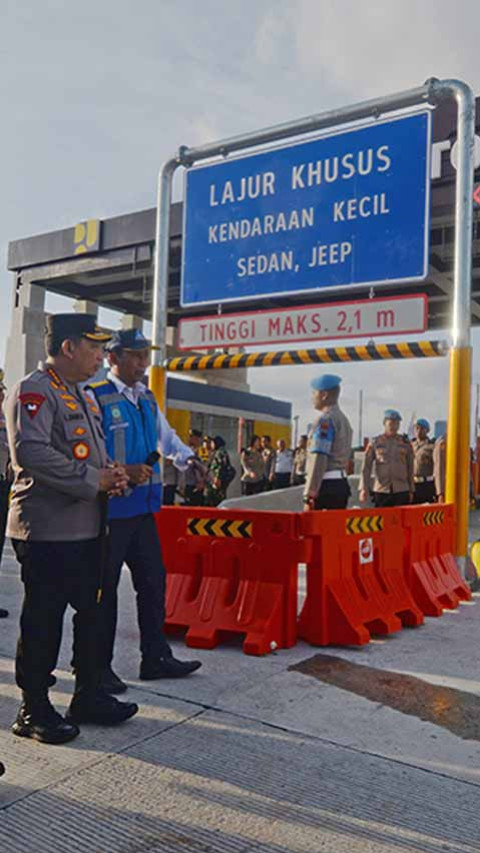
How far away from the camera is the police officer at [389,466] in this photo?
29.1ft

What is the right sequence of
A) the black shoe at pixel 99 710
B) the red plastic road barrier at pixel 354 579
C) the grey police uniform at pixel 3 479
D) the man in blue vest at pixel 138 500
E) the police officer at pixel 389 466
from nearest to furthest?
the black shoe at pixel 99 710, the man in blue vest at pixel 138 500, the red plastic road barrier at pixel 354 579, the grey police uniform at pixel 3 479, the police officer at pixel 389 466

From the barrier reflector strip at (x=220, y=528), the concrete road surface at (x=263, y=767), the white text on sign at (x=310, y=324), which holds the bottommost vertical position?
the concrete road surface at (x=263, y=767)

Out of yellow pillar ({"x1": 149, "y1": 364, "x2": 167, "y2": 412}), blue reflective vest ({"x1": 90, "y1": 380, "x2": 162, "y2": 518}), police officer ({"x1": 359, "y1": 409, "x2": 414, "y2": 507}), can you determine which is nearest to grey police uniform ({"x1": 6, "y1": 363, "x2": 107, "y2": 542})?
blue reflective vest ({"x1": 90, "y1": 380, "x2": 162, "y2": 518})

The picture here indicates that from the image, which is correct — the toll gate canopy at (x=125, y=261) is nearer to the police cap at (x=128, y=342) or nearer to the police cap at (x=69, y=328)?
the police cap at (x=128, y=342)

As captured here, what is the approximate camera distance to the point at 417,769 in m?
2.85

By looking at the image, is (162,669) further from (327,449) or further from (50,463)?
(327,449)

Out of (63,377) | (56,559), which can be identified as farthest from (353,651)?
(63,377)

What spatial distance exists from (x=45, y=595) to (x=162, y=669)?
115 centimetres

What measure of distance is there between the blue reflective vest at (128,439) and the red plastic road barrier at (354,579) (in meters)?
1.20

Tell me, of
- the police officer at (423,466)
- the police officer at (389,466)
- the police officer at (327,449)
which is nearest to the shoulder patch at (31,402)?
the police officer at (327,449)

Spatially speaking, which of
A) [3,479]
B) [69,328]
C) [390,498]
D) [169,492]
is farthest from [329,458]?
[169,492]

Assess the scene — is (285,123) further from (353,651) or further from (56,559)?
(56,559)

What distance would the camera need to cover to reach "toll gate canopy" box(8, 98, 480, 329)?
1543cm

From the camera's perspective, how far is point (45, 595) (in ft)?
10.0
